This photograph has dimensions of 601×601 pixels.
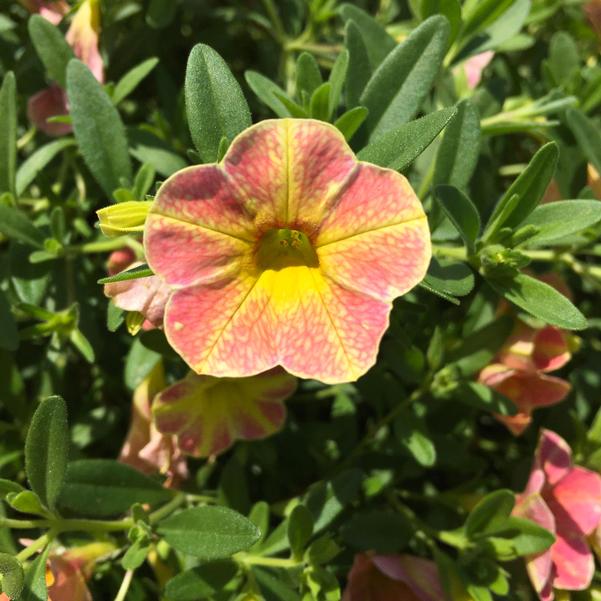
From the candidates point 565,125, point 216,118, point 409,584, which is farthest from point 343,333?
point 565,125

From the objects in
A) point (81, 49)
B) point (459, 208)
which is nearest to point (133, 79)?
point (81, 49)

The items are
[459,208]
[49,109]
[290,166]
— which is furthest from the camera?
[49,109]

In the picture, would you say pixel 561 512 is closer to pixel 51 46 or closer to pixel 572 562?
pixel 572 562

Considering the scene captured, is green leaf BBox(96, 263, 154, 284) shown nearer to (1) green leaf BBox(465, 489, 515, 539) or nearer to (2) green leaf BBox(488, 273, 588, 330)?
(2) green leaf BBox(488, 273, 588, 330)

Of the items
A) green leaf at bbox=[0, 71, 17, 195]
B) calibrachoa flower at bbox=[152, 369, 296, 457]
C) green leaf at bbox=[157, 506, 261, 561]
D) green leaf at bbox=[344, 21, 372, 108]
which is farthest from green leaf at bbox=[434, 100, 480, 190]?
green leaf at bbox=[0, 71, 17, 195]

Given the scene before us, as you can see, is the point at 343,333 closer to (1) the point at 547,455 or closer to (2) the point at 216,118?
(2) the point at 216,118

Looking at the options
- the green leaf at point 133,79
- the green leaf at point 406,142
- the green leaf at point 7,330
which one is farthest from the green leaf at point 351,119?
the green leaf at point 7,330

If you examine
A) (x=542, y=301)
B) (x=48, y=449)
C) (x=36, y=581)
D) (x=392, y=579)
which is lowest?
(x=392, y=579)

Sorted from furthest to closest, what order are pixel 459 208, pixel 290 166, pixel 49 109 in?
1. pixel 49 109
2. pixel 459 208
3. pixel 290 166
